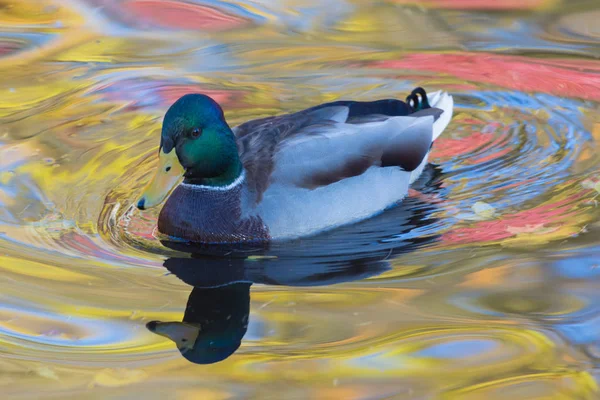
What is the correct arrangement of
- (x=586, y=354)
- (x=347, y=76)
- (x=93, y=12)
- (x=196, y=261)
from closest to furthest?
(x=586, y=354), (x=196, y=261), (x=347, y=76), (x=93, y=12)

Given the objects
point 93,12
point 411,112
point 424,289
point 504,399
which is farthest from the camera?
point 93,12

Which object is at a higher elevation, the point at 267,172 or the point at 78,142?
the point at 267,172

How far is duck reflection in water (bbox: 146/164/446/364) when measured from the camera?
16.4ft

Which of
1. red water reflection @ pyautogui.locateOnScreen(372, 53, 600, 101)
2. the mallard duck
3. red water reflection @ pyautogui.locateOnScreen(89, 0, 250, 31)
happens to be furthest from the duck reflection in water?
red water reflection @ pyautogui.locateOnScreen(89, 0, 250, 31)

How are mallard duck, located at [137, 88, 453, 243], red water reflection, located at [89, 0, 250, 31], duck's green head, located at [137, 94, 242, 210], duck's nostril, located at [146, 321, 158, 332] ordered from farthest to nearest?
red water reflection, located at [89, 0, 250, 31], mallard duck, located at [137, 88, 453, 243], duck's green head, located at [137, 94, 242, 210], duck's nostril, located at [146, 321, 158, 332]

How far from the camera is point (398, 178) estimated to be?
6629 mm

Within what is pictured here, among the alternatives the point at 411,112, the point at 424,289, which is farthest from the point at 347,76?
the point at 424,289

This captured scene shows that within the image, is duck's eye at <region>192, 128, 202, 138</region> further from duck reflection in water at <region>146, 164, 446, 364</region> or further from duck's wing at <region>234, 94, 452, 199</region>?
duck reflection in water at <region>146, 164, 446, 364</region>

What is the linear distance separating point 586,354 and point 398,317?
0.91 meters

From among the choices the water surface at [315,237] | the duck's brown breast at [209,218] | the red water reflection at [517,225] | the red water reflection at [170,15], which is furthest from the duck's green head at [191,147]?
the red water reflection at [170,15]

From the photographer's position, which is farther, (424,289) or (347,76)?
(347,76)

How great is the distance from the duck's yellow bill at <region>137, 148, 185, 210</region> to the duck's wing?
52 centimetres

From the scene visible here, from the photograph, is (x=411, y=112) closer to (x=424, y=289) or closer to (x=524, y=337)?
(x=424, y=289)

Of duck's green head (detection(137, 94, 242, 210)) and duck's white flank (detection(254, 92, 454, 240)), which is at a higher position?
duck's green head (detection(137, 94, 242, 210))
